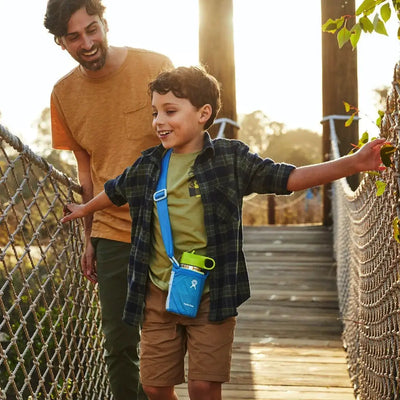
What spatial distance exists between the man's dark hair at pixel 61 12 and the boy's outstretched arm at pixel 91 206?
44 centimetres

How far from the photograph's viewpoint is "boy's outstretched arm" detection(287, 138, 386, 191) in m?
1.46

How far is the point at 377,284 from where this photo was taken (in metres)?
2.01

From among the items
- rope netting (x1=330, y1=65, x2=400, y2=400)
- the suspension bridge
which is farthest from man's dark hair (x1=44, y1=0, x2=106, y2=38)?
rope netting (x1=330, y1=65, x2=400, y2=400)

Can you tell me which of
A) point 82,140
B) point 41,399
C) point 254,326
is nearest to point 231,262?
point 82,140

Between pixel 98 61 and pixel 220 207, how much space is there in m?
0.58

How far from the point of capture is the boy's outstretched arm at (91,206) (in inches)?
72.0

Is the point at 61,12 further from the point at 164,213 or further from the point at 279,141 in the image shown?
the point at 279,141

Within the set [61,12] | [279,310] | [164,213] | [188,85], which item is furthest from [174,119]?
[279,310]

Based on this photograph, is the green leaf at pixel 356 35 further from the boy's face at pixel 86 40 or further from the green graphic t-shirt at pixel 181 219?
the boy's face at pixel 86 40

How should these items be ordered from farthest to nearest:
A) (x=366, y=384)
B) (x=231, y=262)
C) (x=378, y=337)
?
(x=366, y=384)
(x=378, y=337)
(x=231, y=262)

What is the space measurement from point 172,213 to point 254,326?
7.25 feet

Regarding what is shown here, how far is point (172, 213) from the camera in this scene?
1638 millimetres

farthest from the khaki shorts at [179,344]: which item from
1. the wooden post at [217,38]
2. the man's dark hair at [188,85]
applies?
the wooden post at [217,38]

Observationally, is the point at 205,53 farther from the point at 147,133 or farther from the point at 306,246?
the point at 147,133
